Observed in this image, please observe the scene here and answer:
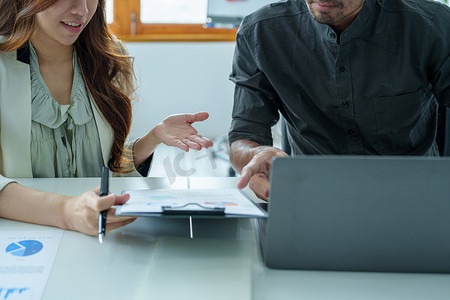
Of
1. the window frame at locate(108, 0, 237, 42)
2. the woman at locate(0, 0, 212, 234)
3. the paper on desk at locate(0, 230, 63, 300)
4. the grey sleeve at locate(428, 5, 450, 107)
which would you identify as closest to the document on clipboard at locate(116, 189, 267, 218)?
the paper on desk at locate(0, 230, 63, 300)

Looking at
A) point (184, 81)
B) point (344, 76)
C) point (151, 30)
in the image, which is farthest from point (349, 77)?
point (151, 30)

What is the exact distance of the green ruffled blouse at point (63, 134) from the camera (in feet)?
4.16

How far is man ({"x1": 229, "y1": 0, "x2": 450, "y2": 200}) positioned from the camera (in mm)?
1259

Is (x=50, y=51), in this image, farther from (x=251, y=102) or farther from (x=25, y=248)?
(x=25, y=248)

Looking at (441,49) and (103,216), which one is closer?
(103,216)

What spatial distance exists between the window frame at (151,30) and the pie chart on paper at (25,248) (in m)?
3.39

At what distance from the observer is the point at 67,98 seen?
1.35m

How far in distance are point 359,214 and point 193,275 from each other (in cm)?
25

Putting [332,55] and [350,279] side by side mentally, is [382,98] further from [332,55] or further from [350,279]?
[350,279]

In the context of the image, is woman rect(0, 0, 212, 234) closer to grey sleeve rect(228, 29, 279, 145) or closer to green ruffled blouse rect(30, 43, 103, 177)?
green ruffled blouse rect(30, 43, 103, 177)

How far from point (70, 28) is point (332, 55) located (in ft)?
2.26

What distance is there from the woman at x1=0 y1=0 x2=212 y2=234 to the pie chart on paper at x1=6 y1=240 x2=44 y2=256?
1.50ft

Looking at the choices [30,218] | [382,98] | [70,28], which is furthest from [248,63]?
[30,218]

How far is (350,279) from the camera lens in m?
0.72
